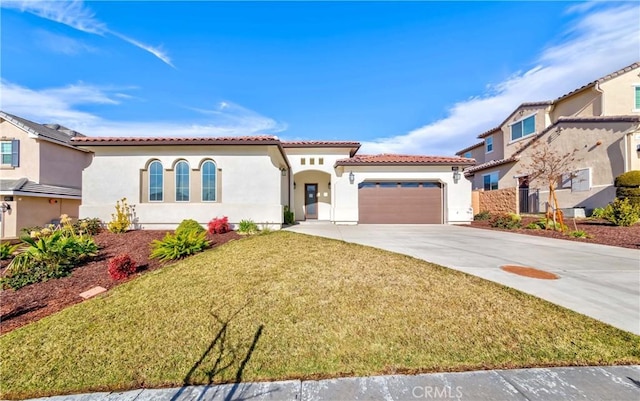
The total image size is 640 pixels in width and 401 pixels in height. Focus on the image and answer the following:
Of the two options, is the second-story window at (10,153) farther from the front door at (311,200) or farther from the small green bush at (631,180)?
the small green bush at (631,180)

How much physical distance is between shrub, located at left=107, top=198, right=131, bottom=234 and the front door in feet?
32.9

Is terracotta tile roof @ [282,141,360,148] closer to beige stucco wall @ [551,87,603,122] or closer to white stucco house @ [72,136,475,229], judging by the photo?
white stucco house @ [72,136,475,229]

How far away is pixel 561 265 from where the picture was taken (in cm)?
612

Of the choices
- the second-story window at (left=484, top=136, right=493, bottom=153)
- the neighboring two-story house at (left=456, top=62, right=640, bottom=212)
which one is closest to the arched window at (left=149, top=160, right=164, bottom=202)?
the neighboring two-story house at (left=456, top=62, right=640, bottom=212)

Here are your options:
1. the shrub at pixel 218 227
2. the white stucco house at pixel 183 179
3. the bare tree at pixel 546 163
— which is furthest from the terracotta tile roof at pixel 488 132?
the shrub at pixel 218 227

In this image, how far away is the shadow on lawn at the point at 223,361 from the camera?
2443 mm

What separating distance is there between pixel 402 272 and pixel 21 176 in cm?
2015

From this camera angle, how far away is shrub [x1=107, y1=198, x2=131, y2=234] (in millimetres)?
10320

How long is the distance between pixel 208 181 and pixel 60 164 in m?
11.1

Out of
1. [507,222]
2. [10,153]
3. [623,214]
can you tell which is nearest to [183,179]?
[10,153]

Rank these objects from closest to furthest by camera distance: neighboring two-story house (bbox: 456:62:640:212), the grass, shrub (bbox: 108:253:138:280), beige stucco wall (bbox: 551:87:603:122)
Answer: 1. the grass
2. shrub (bbox: 108:253:138:280)
3. neighboring two-story house (bbox: 456:62:640:212)
4. beige stucco wall (bbox: 551:87:603:122)

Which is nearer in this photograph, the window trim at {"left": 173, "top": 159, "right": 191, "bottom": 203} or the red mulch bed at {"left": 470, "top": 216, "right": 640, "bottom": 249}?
the red mulch bed at {"left": 470, "top": 216, "right": 640, "bottom": 249}

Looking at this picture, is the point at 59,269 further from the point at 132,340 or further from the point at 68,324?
the point at 132,340

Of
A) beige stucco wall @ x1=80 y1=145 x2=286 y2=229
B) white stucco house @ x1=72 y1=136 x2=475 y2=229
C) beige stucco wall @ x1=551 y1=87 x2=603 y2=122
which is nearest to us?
white stucco house @ x1=72 y1=136 x2=475 y2=229
